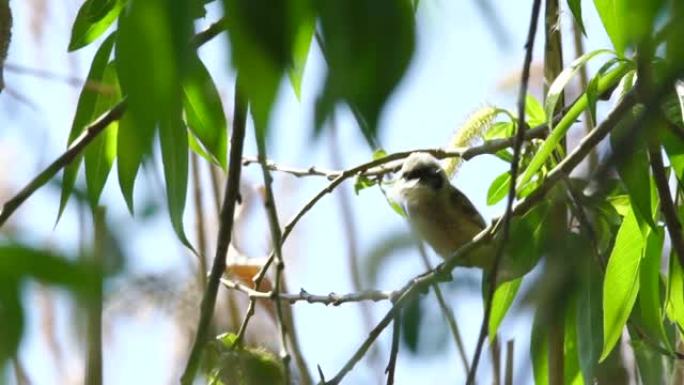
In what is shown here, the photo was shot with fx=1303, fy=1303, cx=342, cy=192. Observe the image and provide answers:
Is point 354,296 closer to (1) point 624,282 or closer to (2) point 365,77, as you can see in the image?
(1) point 624,282

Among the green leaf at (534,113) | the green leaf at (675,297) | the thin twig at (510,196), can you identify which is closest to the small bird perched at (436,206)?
the green leaf at (534,113)

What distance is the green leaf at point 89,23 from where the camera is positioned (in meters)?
1.32

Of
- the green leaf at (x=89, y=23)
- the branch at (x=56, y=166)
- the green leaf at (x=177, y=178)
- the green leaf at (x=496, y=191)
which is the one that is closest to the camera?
the branch at (x=56, y=166)

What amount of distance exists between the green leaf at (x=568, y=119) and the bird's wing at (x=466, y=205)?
0.95 meters

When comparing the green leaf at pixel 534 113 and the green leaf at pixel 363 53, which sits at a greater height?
the green leaf at pixel 534 113

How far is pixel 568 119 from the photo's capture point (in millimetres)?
1438

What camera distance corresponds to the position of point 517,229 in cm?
136

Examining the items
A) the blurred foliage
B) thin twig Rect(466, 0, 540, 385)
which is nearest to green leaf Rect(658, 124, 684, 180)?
the blurred foliage

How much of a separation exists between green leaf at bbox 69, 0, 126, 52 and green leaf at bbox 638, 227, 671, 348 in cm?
69

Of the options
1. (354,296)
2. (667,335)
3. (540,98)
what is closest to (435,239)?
(540,98)

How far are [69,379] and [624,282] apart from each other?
31.1 inches

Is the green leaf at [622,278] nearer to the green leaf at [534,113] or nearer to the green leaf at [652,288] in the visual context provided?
the green leaf at [652,288]

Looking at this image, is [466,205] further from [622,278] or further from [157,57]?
[157,57]

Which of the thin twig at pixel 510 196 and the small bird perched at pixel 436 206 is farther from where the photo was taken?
the small bird perched at pixel 436 206
